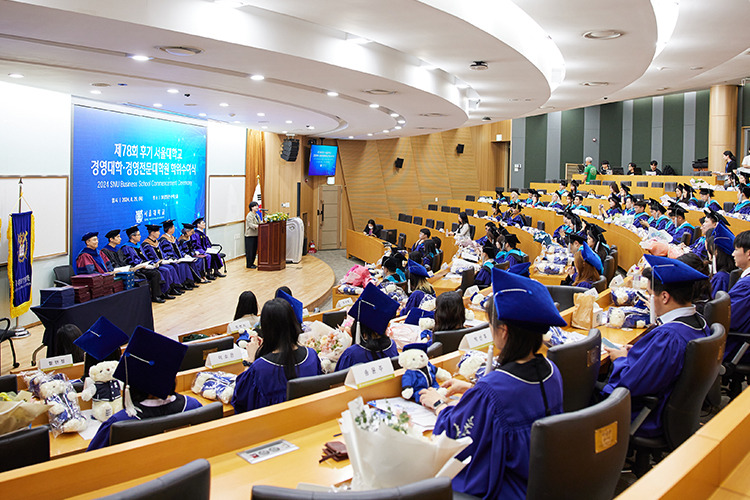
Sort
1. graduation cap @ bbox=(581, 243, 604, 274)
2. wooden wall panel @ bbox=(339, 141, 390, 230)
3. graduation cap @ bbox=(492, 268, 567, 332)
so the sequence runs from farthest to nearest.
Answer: wooden wall panel @ bbox=(339, 141, 390, 230)
graduation cap @ bbox=(581, 243, 604, 274)
graduation cap @ bbox=(492, 268, 567, 332)

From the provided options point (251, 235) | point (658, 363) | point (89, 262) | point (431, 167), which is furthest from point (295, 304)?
point (431, 167)

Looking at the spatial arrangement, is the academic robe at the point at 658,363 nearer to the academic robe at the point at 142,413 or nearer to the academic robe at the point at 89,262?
the academic robe at the point at 142,413

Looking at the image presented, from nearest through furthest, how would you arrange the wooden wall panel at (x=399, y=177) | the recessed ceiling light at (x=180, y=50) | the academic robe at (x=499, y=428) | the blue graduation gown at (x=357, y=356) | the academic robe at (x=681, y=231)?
the academic robe at (x=499, y=428) < the blue graduation gown at (x=357, y=356) < the recessed ceiling light at (x=180, y=50) < the academic robe at (x=681, y=231) < the wooden wall panel at (x=399, y=177)

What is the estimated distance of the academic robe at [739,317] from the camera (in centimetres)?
389

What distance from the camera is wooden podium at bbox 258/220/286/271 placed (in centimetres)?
1369

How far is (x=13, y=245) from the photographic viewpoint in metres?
7.68

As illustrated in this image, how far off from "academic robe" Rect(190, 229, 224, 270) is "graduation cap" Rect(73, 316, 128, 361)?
848 cm

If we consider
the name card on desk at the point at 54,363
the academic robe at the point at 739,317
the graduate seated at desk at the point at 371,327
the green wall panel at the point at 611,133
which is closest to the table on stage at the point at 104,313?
the name card on desk at the point at 54,363

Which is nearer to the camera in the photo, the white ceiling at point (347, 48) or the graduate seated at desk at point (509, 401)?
the graduate seated at desk at point (509, 401)

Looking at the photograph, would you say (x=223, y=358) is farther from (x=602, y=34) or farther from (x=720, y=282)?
(x=602, y=34)

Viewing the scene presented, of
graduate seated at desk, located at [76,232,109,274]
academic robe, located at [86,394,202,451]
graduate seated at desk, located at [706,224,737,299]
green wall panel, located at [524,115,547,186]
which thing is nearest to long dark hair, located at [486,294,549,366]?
academic robe, located at [86,394,202,451]

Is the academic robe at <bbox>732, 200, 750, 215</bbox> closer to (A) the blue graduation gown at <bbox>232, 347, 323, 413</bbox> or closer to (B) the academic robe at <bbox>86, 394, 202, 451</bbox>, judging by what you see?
(A) the blue graduation gown at <bbox>232, 347, 323, 413</bbox>

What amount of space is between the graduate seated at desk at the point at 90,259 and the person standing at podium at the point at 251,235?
4847 millimetres

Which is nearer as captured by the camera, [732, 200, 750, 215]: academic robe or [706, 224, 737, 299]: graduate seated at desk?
[706, 224, 737, 299]: graduate seated at desk
